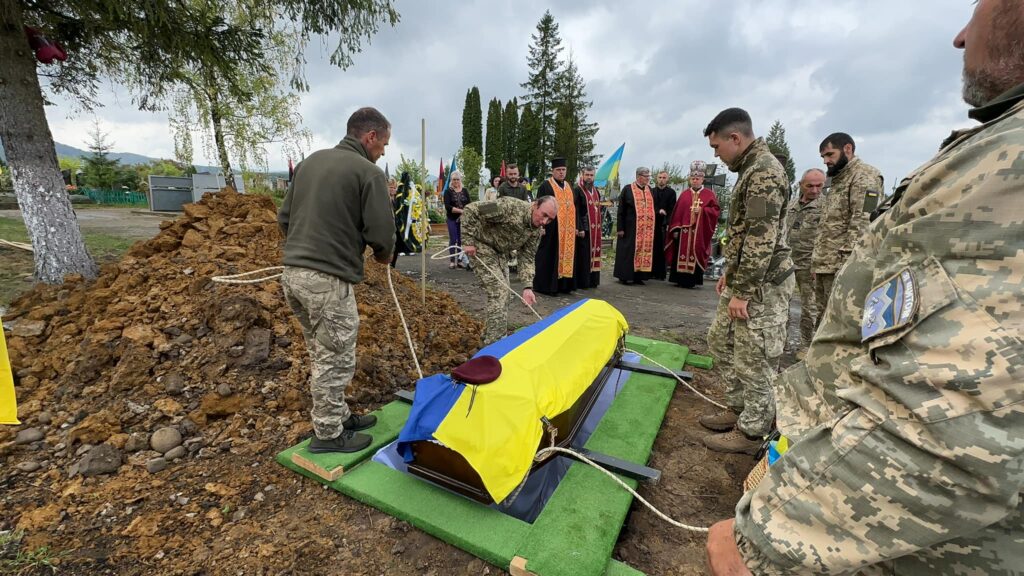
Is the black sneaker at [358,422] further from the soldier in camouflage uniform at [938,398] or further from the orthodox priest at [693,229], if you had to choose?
the orthodox priest at [693,229]

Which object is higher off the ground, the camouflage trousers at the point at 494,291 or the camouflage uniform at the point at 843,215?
the camouflage uniform at the point at 843,215

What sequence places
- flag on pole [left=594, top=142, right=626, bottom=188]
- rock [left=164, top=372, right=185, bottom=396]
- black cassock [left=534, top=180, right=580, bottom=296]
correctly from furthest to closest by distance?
flag on pole [left=594, top=142, right=626, bottom=188], black cassock [left=534, top=180, right=580, bottom=296], rock [left=164, top=372, right=185, bottom=396]

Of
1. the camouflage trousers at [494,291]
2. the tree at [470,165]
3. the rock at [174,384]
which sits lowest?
the rock at [174,384]

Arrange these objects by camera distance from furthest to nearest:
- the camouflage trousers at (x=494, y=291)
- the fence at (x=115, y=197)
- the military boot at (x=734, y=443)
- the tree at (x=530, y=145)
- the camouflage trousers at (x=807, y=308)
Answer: the tree at (x=530, y=145), the fence at (x=115, y=197), the camouflage trousers at (x=807, y=308), the camouflage trousers at (x=494, y=291), the military boot at (x=734, y=443)

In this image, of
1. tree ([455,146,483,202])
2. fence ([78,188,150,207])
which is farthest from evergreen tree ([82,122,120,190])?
tree ([455,146,483,202])

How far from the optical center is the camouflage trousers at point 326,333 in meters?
2.53

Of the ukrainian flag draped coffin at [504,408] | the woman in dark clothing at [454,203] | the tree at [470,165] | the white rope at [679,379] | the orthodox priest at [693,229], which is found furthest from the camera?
the tree at [470,165]

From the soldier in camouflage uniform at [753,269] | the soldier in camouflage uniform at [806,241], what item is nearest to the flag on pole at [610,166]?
the soldier in camouflage uniform at [806,241]

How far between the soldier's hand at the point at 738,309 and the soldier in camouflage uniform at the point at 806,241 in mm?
2490

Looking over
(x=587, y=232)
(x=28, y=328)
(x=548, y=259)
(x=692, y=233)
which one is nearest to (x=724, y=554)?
(x=28, y=328)

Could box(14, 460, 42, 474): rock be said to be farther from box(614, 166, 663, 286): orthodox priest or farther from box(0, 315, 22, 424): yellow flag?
box(614, 166, 663, 286): orthodox priest

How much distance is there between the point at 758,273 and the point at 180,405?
160 inches

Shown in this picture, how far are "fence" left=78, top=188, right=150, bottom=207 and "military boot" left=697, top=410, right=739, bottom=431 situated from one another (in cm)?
2800

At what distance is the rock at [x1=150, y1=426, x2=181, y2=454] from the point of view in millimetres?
2742
